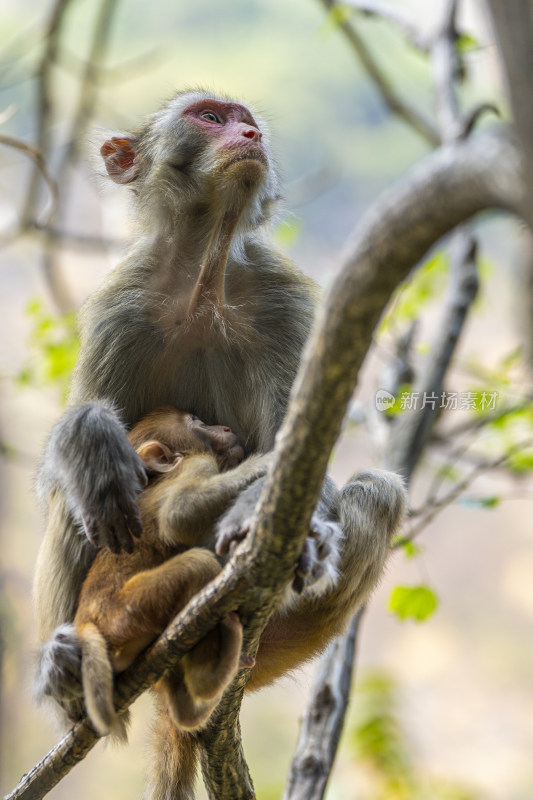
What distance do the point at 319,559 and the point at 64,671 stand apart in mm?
993

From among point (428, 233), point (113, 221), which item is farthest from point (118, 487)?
point (113, 221)

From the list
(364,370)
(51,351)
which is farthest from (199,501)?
(364,370)

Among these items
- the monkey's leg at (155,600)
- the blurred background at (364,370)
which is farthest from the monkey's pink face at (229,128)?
the blurred background at (364,370)

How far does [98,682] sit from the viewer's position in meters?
2.91

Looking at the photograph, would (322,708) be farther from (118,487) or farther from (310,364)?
(310,364)

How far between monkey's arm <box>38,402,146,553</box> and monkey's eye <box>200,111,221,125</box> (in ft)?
6.07

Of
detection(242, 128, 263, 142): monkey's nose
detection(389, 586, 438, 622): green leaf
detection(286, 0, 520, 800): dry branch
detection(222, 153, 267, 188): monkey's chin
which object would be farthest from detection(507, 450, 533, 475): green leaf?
detection(242, 128, 263, 142): monkey's nose

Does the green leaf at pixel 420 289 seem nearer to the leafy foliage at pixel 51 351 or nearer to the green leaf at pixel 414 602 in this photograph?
the leafy foliage at pixel 51 351

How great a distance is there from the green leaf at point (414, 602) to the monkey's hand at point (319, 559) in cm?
140

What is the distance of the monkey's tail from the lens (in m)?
2.87

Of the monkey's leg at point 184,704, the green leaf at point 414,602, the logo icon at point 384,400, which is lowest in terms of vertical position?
the green leaf at point 414,602

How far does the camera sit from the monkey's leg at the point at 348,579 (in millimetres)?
3594

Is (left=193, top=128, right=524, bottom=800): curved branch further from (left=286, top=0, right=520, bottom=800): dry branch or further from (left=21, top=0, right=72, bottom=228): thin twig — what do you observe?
(left=21, top=0, right=72, bottom=228): thin twig

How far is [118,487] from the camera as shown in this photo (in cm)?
322
